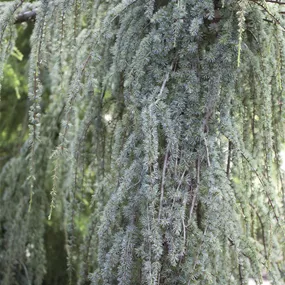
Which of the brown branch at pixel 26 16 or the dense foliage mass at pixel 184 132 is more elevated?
the brown branch at pixel 26 16

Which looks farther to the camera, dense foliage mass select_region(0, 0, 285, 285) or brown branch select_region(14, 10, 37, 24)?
brown branch select_region(14, 10, 37, 24)

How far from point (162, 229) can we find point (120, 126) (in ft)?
1.20

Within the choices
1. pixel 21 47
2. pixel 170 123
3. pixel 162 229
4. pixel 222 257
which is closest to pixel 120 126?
pixel 170 123

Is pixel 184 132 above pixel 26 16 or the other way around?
the other way around

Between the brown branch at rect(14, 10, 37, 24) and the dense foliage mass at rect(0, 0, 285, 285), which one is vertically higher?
the brown branch at rect(14, 10, 37, 24)

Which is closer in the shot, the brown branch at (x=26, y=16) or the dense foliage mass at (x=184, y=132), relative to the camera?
the dense foliage mass at (x=184, y=132)

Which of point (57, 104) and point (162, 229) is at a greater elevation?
point (57, 104)

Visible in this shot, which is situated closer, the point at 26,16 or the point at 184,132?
the point at 184,132

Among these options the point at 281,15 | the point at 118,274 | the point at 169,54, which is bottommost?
the point at 118,274

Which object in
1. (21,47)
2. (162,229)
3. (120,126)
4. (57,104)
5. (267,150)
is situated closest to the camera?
(162,229)

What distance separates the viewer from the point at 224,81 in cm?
141

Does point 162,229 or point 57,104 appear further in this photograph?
point 57,104

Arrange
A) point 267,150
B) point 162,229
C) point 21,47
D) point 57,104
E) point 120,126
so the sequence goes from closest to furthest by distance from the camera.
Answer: point 162,229, point 267,150, point 120,126, point 57,104, point 21,47

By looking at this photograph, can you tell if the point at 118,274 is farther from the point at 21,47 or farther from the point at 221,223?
the point at 21,47
